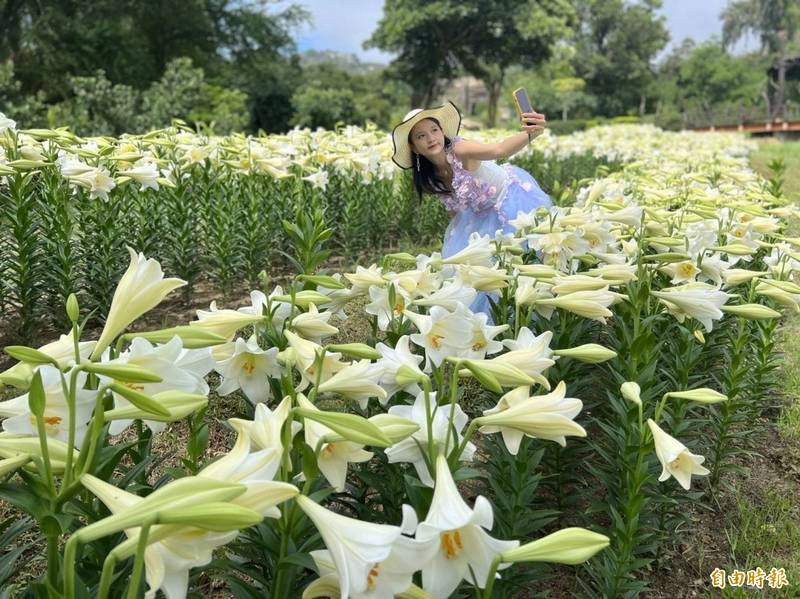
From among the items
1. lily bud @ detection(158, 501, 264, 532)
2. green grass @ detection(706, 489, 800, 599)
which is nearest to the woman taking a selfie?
green grass @ detection(706, 489, 800, 599)

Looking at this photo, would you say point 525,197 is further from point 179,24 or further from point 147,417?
point 179,24

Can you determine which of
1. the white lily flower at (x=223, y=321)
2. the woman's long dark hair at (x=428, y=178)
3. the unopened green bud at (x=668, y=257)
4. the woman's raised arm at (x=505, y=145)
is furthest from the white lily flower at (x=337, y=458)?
the woman's long dark hair at (x=428, y=178)

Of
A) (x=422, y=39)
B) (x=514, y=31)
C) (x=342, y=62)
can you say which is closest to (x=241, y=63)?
(x=422, y=39)

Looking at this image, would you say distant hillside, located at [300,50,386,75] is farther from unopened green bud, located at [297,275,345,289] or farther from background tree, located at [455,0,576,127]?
unopened green bud, located at [297,275,345,289]

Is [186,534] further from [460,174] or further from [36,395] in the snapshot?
[460,174]

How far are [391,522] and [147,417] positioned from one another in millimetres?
712

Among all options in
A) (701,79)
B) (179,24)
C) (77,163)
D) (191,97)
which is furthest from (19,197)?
(701,79)

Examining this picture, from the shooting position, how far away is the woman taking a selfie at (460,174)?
11.0 feet

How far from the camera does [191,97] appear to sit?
544 inches

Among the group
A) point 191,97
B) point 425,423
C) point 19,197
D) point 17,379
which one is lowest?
point 425,423

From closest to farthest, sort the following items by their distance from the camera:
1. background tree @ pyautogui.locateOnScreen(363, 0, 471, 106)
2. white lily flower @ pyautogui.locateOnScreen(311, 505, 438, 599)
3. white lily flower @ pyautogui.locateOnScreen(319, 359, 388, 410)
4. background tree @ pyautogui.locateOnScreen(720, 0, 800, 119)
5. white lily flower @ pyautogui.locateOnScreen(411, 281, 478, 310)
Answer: white lily flower @ pyautogui.locateOnScreen(311, 505, 438, 599)
white lily flower @ pyautogui.locateOnScreen(319, 359, 388, 410)
white lily flower @ pyautogui.locateOnScreen(411, 281, 478, 310)
background tree @ pyautogui.locateOnScreen(363, 0, 471, 106)
background tree @ pyautogui.locateOnScreen(720, 0, 800, 119)

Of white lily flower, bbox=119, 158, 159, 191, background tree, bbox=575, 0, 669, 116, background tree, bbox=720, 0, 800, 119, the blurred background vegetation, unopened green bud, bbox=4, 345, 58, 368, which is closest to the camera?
unopened green bud, bbox=4, 345, 58, 368

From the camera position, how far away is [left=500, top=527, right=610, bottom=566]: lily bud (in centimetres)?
78

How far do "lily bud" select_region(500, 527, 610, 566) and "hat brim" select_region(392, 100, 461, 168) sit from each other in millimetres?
2706
